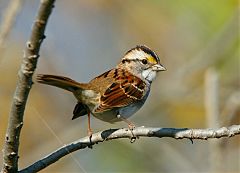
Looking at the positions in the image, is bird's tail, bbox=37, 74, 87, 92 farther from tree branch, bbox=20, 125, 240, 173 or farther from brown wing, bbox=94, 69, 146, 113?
tree branch, bbox=20, 125, 240, 173

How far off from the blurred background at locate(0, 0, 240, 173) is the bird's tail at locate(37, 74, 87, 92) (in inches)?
51.3

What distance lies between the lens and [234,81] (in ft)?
22.1

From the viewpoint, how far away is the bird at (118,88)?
4504mm

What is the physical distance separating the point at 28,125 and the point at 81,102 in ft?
9.18

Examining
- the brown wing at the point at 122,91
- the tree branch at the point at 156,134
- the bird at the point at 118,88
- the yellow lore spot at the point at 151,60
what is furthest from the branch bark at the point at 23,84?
the yellow lore spot at the point at 151,60

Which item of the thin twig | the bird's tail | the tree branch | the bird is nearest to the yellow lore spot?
the bird

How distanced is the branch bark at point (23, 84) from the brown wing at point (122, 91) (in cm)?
157

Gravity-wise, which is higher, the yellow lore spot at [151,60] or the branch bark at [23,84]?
the yellow lore spot at [151,60]

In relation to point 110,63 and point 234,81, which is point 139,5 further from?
point 234,81

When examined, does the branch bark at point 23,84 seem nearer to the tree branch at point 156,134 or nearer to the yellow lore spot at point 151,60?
the tree branch at point 156,134

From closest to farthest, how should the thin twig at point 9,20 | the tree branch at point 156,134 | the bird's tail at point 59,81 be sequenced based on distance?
the thin twig at point 9,20, the tree branch at point 156,134, the bird's tail at point 59,81

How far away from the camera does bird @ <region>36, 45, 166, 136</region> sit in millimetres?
4504

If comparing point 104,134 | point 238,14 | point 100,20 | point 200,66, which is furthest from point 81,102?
point 100,20

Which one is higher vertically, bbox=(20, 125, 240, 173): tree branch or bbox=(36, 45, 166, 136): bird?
bbox=(36, 45, 166, 136): bird
